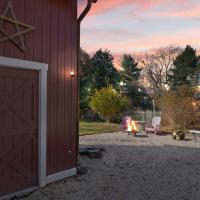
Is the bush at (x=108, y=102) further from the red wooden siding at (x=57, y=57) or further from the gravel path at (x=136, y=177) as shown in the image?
the red wooden siding at (x=57, y=57)

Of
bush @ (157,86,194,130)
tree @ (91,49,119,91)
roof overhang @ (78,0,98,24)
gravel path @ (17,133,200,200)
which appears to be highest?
tree @ (91,49,119,91)

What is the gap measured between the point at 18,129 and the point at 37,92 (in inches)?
32.9

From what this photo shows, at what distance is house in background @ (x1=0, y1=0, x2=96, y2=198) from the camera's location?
6.18 metres

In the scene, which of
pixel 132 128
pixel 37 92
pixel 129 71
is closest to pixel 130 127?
pixel 132 128

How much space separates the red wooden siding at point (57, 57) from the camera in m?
6.64

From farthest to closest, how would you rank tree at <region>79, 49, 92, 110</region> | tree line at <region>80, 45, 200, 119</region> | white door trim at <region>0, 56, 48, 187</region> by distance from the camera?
1. tree line at <region>80, 45, 200, 119</region>
2. tree at <region>79, 49, 92, 110</region>
3. white door trim at <region>0, 56, 48, 187</region>

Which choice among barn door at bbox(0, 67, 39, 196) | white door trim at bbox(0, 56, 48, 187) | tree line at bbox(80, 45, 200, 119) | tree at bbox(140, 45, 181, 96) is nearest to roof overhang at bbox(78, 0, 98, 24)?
white door trim at bbox(0, 56, 48, 187)

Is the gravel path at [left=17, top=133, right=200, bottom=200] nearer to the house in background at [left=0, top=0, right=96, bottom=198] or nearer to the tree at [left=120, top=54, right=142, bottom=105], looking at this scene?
the house in background at [left=0, top=0, right=96, bottom=198]

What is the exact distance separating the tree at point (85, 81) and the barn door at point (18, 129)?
23.1 meters

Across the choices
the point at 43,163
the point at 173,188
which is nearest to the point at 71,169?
the point at 43,163

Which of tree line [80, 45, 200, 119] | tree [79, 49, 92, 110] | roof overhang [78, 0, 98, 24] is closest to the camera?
roof overhang [78, 0, 98, 24]

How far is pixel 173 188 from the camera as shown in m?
7.18

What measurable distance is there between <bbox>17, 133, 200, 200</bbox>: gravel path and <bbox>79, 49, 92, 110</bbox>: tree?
17.5 meters

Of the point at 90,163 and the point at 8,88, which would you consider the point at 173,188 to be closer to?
the point at 90,163
